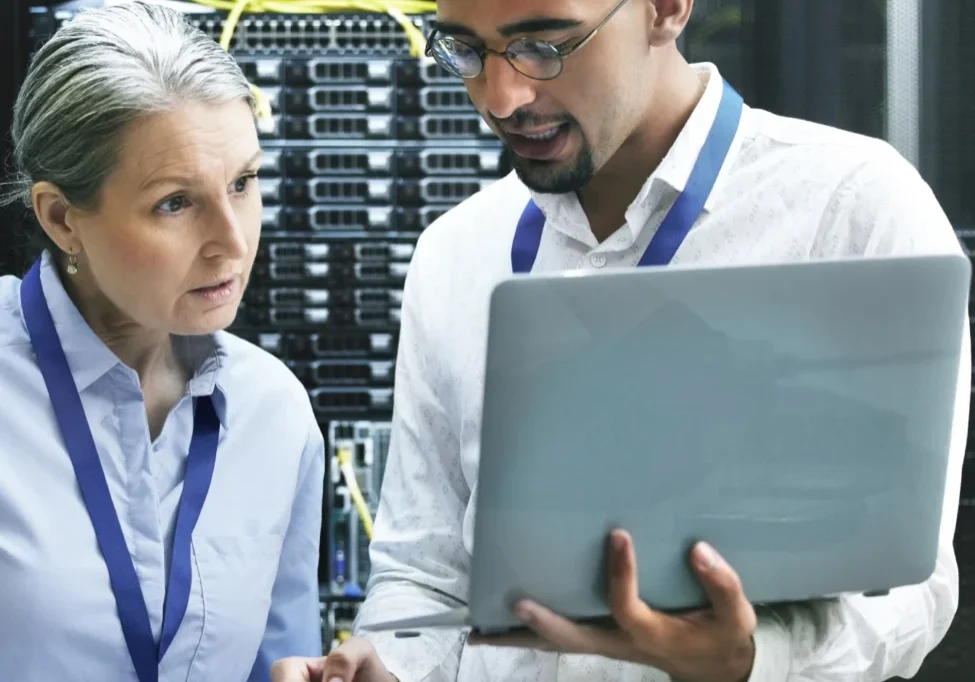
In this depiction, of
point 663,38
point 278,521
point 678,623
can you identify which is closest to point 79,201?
point 278,521

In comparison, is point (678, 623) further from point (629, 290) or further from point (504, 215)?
point (504, 215)

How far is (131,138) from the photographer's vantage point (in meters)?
1.33

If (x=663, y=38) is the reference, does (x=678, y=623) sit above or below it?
below

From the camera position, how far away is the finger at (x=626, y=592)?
0.98 meters

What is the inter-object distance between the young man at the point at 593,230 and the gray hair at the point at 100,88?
0.28 m

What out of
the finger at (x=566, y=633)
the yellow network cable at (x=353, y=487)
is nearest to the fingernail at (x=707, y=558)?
the finger at (x=566, y=633)

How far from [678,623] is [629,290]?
303 millimetres

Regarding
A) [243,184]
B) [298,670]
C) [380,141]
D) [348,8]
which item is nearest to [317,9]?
[348,8]

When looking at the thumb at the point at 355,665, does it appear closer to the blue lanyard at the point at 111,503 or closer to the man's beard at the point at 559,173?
the blue lanyard at the point at 111,503

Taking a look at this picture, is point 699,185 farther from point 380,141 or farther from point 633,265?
point 380,141

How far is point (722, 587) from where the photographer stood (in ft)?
3.31

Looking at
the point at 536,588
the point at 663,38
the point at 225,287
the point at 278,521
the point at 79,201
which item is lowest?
the point at 278,521

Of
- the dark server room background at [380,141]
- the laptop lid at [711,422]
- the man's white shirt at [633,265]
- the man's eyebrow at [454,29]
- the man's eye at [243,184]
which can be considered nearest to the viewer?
the laptop lid at [711,422]

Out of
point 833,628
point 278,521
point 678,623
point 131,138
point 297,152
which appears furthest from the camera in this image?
point 297,152
